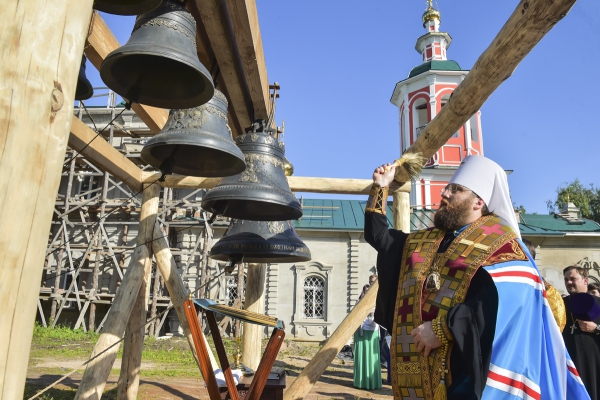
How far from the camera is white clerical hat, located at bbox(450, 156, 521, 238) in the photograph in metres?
2.50

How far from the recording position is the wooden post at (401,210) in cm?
435

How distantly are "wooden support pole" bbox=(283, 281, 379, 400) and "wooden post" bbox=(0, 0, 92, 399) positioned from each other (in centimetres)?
301

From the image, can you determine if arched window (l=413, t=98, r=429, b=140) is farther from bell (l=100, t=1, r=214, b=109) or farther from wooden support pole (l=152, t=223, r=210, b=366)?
bell (l=100, t=1, r=214, b=109)

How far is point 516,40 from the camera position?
223cm

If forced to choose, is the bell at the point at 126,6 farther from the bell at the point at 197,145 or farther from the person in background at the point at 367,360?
Answer: the person in background at the point at 367,360

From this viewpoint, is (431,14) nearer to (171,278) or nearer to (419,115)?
(419,115)

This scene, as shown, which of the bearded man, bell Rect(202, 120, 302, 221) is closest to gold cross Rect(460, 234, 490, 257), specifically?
the bearded man

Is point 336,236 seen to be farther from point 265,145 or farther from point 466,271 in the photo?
point 466,271

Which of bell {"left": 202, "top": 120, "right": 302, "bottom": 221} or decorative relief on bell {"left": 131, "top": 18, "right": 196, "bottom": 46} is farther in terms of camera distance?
bell {"left": 202, "top": 120, "right": 302, "bottom": 221}

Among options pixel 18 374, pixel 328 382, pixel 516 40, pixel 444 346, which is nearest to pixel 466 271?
pixel 444 346

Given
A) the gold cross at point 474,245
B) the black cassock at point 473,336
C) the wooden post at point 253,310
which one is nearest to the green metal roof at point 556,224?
the wooden post at point 253,310

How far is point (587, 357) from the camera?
3.67 meters

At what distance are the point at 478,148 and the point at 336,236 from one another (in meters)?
7.57

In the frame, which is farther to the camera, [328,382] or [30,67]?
[328,382]
